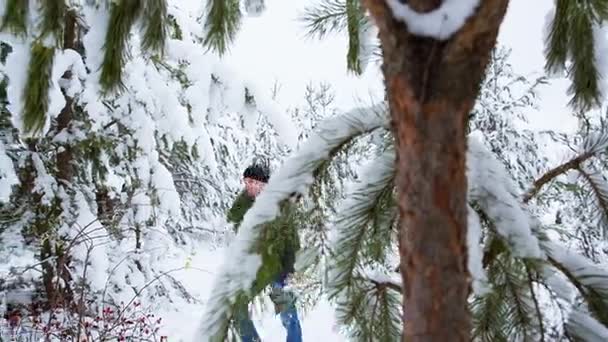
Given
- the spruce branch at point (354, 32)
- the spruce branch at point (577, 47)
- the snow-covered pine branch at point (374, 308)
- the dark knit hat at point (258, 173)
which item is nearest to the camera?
the snow-covered pine branch at point (374, 308)

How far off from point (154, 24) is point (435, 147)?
1063 millimetres

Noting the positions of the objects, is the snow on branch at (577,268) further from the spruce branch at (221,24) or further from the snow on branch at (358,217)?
the spruce branch at (221,24)

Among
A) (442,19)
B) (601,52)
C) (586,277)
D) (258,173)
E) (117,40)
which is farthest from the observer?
(258,173)

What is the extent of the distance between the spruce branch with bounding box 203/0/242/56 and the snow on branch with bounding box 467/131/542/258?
0.88 meters

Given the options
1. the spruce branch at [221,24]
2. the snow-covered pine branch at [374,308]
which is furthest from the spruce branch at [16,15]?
the snow-covered pine branch at [374,308]

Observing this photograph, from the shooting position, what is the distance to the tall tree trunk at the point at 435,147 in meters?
0.63

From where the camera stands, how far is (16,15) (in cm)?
141

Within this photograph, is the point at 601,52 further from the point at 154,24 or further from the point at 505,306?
the point at 154,24

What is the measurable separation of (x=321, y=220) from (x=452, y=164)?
0.34 m

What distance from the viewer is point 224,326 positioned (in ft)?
2.65

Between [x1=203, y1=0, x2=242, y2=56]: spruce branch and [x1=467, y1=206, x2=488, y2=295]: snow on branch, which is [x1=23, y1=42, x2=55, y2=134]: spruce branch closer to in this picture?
[x1=203, y1=0, x2=242, y2=56]: spruce branch

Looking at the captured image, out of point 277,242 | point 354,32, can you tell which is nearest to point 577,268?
point 277,242

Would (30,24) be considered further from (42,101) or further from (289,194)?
(289,194)

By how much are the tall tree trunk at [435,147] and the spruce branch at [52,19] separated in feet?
3.58
